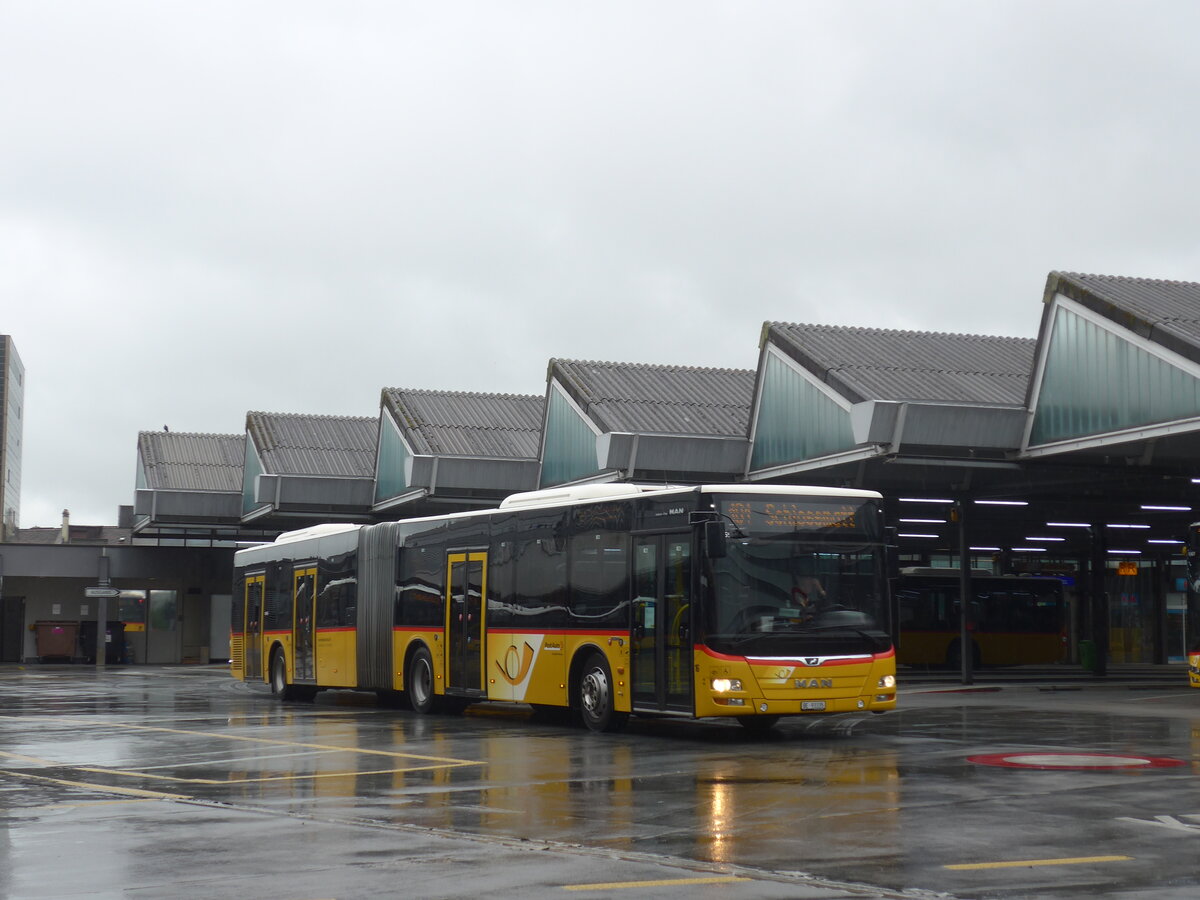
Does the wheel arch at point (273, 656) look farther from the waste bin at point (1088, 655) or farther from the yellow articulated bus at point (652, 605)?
the waste bin at point (1088, 655)

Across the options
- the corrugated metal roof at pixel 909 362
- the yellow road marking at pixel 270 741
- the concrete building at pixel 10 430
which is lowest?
the yellow road marking at pixel 270 741

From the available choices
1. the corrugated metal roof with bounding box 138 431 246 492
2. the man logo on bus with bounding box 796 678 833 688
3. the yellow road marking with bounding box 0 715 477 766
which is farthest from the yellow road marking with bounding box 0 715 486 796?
the corrugated metal roof with bounding box 138 431 246 492

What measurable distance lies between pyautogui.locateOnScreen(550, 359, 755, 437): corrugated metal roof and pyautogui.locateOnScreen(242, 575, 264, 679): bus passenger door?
803cm

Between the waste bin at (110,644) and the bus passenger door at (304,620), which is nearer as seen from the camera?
the bus passenger door at (304,620)

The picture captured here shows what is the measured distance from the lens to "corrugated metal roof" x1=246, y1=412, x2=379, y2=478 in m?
→ 48.2

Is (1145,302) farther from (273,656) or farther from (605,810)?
(273,656)

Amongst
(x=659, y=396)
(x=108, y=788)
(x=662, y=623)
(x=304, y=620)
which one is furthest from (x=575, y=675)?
(x=659, y=396)

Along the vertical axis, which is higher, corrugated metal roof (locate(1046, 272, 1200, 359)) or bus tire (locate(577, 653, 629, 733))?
corrugated metal roof (locate(1046, 272, 1200, 359))

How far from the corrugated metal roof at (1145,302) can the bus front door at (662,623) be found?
29.2 feet

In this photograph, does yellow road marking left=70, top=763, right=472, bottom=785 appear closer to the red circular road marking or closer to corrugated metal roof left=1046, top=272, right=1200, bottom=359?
the red circular road marking

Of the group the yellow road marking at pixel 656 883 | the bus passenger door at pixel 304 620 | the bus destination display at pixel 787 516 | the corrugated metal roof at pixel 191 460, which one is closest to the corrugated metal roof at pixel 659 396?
the bus passenger door at pixel 304 620

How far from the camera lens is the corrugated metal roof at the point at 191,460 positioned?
56.2 m

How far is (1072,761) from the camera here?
1517 centimetres

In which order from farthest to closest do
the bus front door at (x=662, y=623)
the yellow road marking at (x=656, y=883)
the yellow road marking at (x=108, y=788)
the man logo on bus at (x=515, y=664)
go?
the man logo on bus at (x=515, y=664) < the bus front door at (x=662, y=623) < the yellow road marking at (x=108, y=788) < the yellow road marking at (x=656, y=883)
